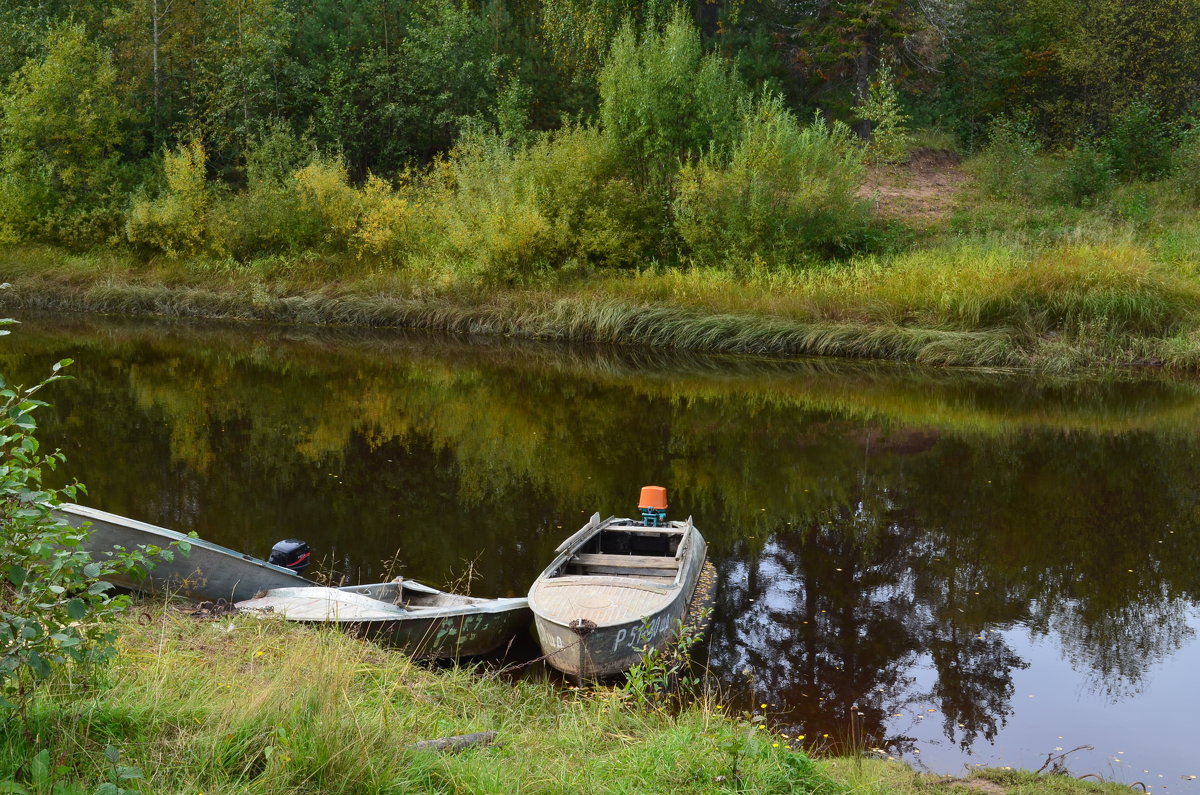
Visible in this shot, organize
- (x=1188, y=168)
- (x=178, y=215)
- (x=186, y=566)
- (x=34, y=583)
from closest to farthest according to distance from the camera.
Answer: (x=34, y=583), (x=186, y=566), (x=1188, y=168), (x=178, y=215)

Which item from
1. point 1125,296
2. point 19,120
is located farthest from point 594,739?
point 19,120

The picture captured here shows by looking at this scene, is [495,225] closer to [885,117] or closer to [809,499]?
[885,117]

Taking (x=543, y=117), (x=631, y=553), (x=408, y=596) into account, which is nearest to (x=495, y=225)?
(x=543, y=117)

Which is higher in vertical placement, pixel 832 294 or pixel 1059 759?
pixel 1059 759

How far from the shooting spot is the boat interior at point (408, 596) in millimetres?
7590

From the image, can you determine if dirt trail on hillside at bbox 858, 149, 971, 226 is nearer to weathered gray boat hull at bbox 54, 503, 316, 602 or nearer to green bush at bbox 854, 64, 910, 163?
green bush at bbox 854, 64, 910, 163

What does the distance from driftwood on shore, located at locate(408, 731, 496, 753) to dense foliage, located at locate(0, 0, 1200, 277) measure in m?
20.5

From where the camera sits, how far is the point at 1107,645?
7.71m

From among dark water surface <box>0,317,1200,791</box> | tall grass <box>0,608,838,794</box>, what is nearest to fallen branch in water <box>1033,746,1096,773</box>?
dark water surface <box>0,317,1200,791</box>

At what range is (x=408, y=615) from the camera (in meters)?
6.86

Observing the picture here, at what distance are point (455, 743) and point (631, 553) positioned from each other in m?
4.96

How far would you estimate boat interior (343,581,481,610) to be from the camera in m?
7.59

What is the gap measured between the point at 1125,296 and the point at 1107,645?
566 inches

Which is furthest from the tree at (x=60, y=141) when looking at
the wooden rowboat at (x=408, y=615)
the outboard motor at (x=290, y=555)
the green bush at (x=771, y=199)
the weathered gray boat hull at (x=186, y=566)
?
the wooden rowboat at (x=408, y=615)
